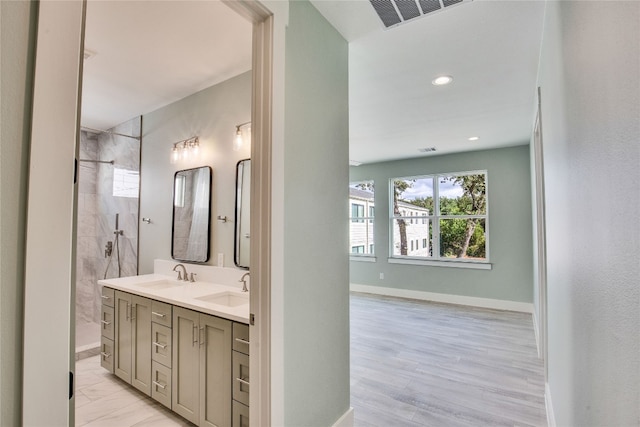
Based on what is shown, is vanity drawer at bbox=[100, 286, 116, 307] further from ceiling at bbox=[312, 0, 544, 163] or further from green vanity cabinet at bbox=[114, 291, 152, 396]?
ceiling at bbox=[312, 0, 544, 163]

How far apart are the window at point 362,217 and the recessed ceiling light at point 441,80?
12.8 feet

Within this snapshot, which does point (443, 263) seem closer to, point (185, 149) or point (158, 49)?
point (185, 149)

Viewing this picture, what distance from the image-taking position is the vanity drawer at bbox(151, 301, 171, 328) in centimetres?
222

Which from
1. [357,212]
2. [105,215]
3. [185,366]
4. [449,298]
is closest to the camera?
[185,366]

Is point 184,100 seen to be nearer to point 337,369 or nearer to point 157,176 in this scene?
point 157,176

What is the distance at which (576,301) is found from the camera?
1154 mm

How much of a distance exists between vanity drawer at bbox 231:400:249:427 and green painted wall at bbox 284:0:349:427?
0.34m

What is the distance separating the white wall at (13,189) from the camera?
0.65 metres

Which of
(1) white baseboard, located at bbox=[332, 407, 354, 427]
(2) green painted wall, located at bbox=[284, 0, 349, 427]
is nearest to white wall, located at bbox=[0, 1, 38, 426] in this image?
(2) green painted wall, located at bbox=[284, 0, 349, 427]

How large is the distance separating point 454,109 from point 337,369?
2870mm

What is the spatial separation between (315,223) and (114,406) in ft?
6.95

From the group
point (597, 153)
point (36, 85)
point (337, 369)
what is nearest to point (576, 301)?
point (597, 153)

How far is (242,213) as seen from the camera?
8.70 ft

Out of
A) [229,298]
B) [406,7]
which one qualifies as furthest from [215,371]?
[406,7]
